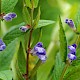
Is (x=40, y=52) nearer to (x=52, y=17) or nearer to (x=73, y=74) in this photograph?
(x=73, y=74)

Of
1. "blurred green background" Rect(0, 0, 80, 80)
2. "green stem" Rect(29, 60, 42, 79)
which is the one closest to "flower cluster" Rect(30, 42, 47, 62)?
"green stem" Rect(29, 60, 42, 79)

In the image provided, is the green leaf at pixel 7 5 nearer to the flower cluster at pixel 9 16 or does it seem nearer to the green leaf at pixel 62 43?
the flower cluster at pixel 9 16

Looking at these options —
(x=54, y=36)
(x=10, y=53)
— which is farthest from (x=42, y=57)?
(x=54, y=36)

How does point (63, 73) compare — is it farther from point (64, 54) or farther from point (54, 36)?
point (54, 36)

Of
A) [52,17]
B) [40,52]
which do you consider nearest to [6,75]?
[40,52]

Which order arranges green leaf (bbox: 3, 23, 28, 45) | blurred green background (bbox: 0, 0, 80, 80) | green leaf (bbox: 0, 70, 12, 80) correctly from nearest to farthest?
green leaf (bbox: 0, 70, 12, 80), green leaf (bbox: 3, 23, 28, 45), blurred green background (bbox: 0, 0, 80, 80)

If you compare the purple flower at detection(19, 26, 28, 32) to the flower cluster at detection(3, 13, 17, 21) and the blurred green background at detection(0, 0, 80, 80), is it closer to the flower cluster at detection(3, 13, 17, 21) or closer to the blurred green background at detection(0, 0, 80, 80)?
the flower cluster at detection(3, 13, 17, 21)
